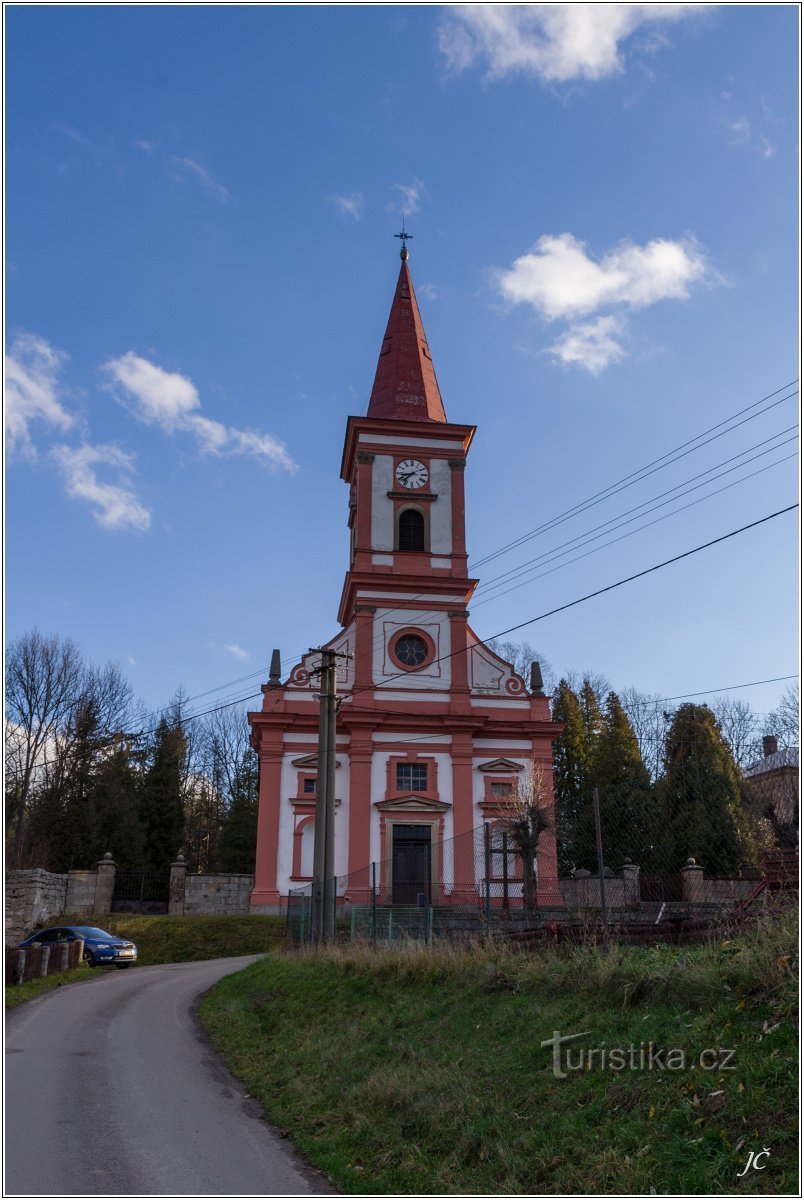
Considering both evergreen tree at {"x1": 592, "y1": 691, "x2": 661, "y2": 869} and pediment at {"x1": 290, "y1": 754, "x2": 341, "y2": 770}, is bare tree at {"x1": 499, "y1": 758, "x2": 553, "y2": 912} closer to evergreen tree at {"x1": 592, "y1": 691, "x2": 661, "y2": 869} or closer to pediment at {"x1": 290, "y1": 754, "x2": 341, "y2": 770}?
evergreen tree at {"x1": 592, "y1": 691, "x2": 661, "y2": 869}

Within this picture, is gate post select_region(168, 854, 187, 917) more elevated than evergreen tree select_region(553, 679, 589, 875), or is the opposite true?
evergreen tree select_region(553, 679, 589, 875)

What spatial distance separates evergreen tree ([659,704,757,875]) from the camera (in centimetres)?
Answer: 2195

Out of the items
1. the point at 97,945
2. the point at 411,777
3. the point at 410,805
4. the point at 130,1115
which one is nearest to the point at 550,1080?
the point at 130,1115

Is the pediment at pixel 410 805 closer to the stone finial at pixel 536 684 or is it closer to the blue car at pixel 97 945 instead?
the stone finial at pixel 536 684

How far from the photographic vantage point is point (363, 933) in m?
17.8

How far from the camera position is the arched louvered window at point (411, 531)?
123 ft

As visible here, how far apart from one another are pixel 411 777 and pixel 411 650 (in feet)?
15.7

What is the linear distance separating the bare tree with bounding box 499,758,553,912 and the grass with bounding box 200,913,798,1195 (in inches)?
233

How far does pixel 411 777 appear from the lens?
3422 centimetres

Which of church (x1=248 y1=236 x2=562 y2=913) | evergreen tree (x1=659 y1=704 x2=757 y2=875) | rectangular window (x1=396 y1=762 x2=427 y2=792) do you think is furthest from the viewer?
rectangular window (x1=396 y1=762 x2=427 y2=792)

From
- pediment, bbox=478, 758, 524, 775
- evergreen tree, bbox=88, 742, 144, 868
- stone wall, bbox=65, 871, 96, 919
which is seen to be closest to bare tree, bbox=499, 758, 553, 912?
pediment, bbox=478, 758, 524, 775

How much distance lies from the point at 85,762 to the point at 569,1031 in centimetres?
3964

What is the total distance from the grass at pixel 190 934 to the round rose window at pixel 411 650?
10214mm

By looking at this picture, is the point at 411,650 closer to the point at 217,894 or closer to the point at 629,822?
the point at 217,894
